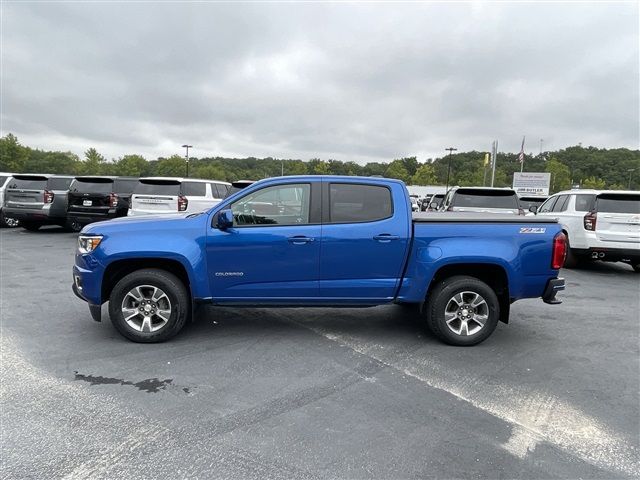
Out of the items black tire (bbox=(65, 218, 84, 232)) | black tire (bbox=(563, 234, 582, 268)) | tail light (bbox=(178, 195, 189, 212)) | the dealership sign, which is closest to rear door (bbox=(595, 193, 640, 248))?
black tire (bbox=(563, 234, 582, 268))

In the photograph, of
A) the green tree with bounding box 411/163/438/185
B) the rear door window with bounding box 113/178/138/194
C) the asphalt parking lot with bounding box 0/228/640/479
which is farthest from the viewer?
the green tree with bounding box 411/163/438/185

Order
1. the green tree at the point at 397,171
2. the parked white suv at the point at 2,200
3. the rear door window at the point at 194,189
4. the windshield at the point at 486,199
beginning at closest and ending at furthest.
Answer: the windshield at the point at 486,199 < the rear door window at the point at 194,189 < the parked white suv at the point at 2,200 < the green tree at the point at 397,171

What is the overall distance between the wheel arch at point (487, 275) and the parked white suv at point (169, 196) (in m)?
8.20

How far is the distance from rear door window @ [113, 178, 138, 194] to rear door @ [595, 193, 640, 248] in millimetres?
12728

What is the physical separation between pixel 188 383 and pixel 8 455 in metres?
1.37

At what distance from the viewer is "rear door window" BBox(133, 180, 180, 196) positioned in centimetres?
1247

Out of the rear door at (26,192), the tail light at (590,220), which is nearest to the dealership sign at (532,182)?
the tail light at (590,220)

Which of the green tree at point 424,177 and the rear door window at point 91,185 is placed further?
the green tree at point 424,177

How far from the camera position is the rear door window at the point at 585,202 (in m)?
9.83

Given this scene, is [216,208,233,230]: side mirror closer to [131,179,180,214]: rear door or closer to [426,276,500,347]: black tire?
[426,276,500,347]: black tire

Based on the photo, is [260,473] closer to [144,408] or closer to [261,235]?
[144,408]

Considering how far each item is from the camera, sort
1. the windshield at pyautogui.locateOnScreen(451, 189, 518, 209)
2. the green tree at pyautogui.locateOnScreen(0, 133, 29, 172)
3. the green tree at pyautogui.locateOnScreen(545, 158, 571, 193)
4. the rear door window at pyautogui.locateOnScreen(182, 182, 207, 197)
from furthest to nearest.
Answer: the green tree at pyautogui.locateOnScreen(545, 158, 571, 193)
the green tree at pyautogui.locateOnScreen(0, 133, 29, 172)
the rear door window at pyautogui.locateOnScreen(182, 182, 207, 197)
the windshield at pyautogui.locateOnScreen(451, 189, 518, 209)

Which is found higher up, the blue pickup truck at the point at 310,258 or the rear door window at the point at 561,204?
the rear door window at the point at 561,204

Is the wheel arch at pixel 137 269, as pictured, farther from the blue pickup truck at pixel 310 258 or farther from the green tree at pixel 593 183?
the green tree at pixel 593 183
